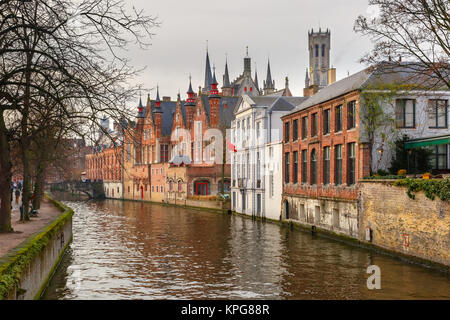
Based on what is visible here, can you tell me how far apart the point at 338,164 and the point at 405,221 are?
886 centimetres

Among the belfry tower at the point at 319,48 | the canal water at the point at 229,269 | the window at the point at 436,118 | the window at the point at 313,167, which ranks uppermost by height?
the belfry tower at the point at 319,48

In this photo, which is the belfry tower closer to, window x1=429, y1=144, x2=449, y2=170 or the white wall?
the white wall

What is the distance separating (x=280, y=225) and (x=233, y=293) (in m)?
21.5

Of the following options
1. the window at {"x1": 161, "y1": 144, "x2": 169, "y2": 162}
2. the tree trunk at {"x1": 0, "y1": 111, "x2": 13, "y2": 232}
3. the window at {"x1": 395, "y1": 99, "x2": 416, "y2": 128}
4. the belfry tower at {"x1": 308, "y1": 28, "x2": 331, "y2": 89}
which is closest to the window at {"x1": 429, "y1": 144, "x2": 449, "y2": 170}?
the window at {"x1": 395, "y1": 99, "x2": 416, "y2": 128}

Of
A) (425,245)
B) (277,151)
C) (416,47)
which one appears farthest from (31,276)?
→ (277,151)

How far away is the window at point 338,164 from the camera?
3005cm

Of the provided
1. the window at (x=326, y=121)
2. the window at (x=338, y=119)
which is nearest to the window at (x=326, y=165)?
the window at (x=326, y=121)

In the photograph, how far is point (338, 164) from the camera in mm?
30438

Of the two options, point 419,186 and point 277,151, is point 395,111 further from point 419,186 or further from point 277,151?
point 277,151

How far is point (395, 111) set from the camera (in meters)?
27.5

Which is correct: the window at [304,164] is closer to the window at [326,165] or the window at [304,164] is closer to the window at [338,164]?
the window at [326,165]

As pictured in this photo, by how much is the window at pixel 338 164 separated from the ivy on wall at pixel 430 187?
25.5 ft

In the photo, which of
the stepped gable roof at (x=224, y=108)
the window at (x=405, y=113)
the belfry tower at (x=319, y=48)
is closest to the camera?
the window at (x=405, y=113)

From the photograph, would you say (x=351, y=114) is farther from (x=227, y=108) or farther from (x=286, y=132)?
(x=227, y=108)
